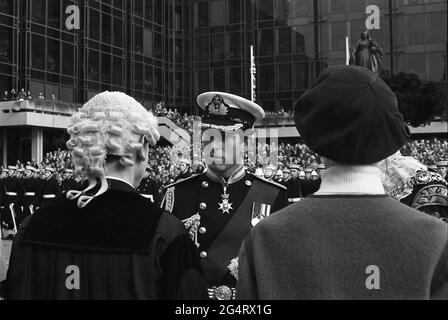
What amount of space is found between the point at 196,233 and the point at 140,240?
5.62ft

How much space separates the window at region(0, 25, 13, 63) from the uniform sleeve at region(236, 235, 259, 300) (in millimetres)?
29605

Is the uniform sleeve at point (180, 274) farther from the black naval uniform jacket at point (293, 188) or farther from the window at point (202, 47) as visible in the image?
the window at point (202, 47)

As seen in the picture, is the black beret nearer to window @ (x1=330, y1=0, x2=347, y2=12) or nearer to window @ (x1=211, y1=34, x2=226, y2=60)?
window @ (x1=330, y1=0, x2=347, y2=12)

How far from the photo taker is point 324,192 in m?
1.82

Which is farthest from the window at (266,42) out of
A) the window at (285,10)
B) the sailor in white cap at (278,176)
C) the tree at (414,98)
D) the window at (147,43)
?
the tree at (414,98)

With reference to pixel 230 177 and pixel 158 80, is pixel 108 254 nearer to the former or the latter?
pixel 230 177

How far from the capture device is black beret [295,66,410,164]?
172cm

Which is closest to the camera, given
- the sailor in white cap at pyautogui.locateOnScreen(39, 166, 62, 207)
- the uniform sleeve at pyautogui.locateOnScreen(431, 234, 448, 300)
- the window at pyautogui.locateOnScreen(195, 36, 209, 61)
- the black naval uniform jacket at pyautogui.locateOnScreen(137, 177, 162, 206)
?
the uniform sleeve at pyautogui.locateOnScreen(431, 234, 448, 300)

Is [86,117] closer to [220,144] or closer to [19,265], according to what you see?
[19,265]

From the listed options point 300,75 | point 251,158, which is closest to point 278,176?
point 251,158

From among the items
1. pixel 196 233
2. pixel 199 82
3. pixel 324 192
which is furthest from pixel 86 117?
pixel 199 82

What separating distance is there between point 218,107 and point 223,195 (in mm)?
632

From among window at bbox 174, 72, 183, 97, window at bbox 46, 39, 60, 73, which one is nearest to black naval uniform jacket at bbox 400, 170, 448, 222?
window at bbox 46, 39, 60, 73

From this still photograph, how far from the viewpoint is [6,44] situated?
29531 millimetres
